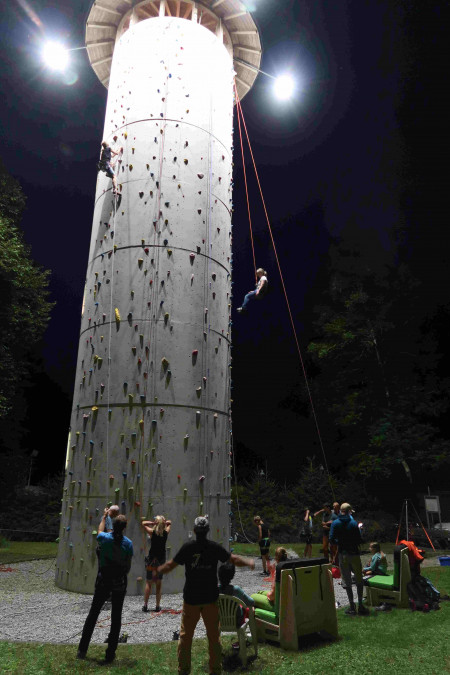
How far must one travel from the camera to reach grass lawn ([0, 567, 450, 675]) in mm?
5057

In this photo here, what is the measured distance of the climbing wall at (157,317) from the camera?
1026 centimetres

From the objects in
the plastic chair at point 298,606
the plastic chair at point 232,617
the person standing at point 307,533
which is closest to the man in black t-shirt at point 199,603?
the plastic chair at point 232,617

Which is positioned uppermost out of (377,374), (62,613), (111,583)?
(377,374)

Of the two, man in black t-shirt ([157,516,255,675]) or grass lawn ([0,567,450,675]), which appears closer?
man in black t-shirt ([157,516,255,675])

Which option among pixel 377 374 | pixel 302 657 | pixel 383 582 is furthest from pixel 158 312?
pixel 377 374

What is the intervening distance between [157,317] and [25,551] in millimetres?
11271

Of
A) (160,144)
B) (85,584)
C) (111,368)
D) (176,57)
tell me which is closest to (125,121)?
(160,144)

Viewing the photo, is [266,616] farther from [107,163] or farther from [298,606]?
[107,163]

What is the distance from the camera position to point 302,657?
5406mm

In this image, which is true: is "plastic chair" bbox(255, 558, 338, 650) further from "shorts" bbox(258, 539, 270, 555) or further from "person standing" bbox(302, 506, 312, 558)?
"person standing" bbox(302, 506, 312, 558)

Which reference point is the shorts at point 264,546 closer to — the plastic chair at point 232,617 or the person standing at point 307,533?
the person standing at point 307,533

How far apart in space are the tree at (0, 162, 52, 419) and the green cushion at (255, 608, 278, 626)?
14.6 metres

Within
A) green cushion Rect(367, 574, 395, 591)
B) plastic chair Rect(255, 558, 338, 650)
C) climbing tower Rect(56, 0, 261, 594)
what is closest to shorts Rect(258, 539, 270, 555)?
climbing tower Rect(56, 0, 261, 594)

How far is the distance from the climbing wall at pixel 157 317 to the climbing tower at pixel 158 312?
0.03 meters
